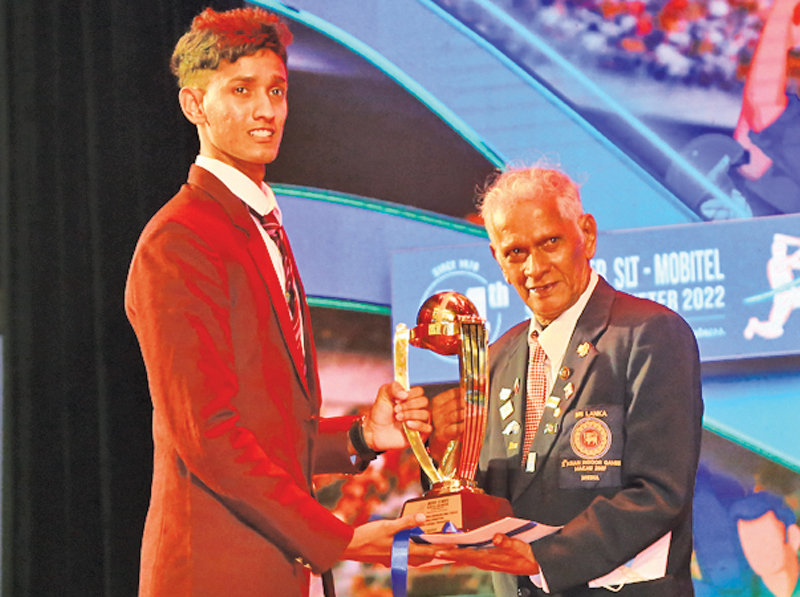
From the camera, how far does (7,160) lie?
419cm

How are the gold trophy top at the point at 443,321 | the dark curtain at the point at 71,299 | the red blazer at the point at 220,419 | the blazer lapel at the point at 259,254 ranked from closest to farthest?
the red blazer at the point at 220,419, the blazer lapel at the point at 259,254, the gold trophy top at the point at 443,321, the dark curtain at the point at 71,299

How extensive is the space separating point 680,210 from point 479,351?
2.04 m

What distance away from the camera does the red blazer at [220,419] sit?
213 centimetres

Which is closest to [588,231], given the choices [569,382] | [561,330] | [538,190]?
[538,190]

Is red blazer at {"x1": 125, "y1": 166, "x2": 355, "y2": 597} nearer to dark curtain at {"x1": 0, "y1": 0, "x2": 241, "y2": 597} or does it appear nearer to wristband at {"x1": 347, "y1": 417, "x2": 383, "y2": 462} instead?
wristband at {"x1": 347, "y1": 417, "x2": 383, "y2": 462}

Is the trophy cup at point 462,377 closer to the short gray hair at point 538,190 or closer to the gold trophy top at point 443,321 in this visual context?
the gold trophy top at point 443,321

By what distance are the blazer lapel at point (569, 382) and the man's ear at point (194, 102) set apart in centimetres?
112

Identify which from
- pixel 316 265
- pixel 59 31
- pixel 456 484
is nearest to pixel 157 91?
pixel 59 31

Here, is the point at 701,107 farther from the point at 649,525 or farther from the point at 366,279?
the point at 649,525

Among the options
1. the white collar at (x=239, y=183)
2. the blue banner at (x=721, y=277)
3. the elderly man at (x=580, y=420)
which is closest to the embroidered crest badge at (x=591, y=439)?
the elderly man at (x=580, y=420)

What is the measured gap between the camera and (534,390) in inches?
109

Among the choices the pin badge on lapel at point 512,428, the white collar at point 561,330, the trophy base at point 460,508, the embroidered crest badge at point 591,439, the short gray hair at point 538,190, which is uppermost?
the short gray hair at point 538,190

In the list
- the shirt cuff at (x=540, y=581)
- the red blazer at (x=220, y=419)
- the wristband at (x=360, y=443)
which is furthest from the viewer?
the wristband at (x=360, y=443)

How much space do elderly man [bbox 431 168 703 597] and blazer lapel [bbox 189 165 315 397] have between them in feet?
1.98
